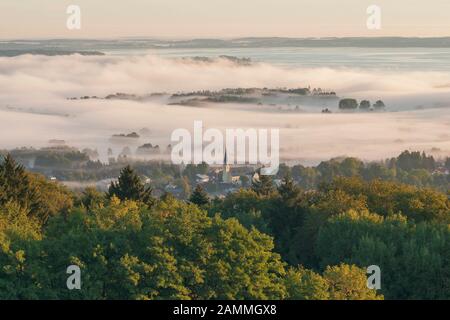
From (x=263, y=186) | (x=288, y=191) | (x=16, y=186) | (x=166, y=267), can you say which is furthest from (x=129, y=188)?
(x=166, y=267)

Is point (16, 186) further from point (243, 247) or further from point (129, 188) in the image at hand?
point (243, 247)

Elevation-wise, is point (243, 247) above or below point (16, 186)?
above

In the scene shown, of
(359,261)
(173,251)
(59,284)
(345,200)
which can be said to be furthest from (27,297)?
(345,200)

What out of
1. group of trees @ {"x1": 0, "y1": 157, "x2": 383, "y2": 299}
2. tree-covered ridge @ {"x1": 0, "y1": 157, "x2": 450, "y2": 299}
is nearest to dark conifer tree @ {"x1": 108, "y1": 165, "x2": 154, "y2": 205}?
tree-covered ridge @ {"x1": 0, "y1": 157, "x2": 450, "y2": 299}

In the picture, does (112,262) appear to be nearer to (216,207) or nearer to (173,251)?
(173,251)

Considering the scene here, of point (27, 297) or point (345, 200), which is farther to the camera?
point (345, 200)
